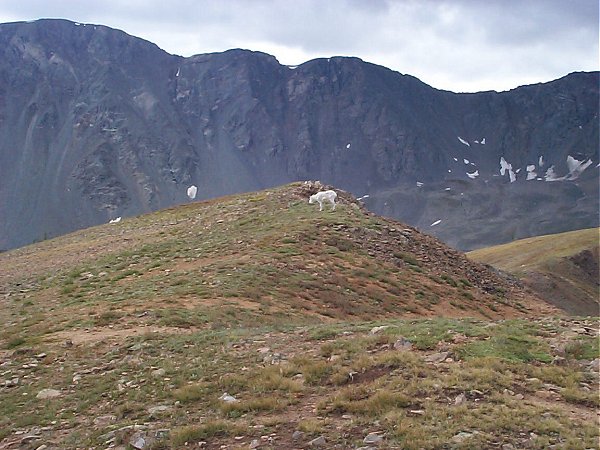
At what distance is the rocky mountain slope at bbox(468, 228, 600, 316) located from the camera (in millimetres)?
70188

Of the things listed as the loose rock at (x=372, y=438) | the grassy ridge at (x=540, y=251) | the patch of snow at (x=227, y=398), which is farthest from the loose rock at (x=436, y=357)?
the grassy ridge at (x=540, y=251)

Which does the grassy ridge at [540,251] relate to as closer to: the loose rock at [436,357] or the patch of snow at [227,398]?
the loose rock at [436,357]

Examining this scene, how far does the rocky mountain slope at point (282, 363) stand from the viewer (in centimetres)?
968

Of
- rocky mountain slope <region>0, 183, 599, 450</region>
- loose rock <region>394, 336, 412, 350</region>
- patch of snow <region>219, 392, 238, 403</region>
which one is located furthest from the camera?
loose rock <region>394, 336, 412, 350</region>

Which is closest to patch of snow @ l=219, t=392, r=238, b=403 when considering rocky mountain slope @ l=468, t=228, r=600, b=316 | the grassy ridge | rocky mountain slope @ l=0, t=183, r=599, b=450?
rocky mountain slope @ l=0, t=183, r=599, b=450

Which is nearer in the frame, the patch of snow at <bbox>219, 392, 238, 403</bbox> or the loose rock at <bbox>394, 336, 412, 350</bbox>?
the patch of snow at <bbox>219, 392, 238, 403</bbox>

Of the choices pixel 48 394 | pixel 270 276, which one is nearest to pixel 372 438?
pixel 48 394

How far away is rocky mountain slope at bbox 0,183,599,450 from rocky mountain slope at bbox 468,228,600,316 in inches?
1456

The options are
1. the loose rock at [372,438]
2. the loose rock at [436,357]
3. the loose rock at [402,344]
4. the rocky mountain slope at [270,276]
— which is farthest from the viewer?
the rocky mountain slope at [270,276]

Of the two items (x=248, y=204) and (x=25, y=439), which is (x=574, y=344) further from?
(x=248, y=204)

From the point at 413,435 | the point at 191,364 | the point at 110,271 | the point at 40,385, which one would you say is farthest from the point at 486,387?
the point at 110,271

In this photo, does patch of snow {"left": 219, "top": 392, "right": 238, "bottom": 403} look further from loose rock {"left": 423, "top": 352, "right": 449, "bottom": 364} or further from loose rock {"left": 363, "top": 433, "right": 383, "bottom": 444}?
loose rock {"left": 423, "top": 352, "right": 449, "bottom": 364}

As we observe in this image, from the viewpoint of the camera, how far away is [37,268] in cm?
3628

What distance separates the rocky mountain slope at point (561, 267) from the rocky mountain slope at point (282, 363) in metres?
37.0
